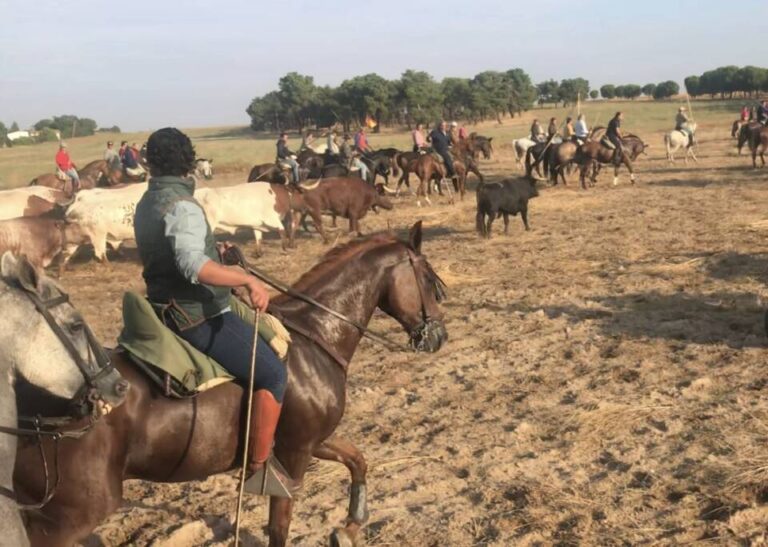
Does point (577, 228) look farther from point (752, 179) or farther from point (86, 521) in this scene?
point (86, 521)

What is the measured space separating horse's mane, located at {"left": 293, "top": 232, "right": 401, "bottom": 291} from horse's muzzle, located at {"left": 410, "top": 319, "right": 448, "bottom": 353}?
617 millimetres

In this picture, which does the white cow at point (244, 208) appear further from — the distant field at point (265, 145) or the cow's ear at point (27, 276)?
the distant field at point (265, 145)

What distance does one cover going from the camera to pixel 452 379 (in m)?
7.09

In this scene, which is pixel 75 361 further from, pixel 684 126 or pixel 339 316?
pixel 684 126

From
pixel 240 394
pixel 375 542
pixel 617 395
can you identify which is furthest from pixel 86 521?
pixel 617 395

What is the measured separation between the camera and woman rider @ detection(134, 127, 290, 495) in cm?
296

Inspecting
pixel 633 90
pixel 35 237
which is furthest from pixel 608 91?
pixel 35 237

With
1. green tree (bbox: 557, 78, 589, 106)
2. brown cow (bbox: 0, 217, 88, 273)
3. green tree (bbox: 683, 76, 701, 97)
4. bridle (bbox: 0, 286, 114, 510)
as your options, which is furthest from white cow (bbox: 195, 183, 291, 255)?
green tree (bbox: 683, 76, 701, 97)

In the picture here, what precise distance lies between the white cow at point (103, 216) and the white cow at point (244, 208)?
5.19 ft

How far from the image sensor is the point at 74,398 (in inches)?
102

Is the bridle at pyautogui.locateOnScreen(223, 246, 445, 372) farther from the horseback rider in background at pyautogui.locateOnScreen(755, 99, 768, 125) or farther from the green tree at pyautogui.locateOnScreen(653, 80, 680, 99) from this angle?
the green tree at pyautogui.locateOnScreen(653, 80, 680, 99)

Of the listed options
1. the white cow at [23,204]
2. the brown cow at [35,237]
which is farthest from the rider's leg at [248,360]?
the white cow at [23,204]

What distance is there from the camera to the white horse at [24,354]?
94.6 inches

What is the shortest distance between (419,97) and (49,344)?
73662 mm
